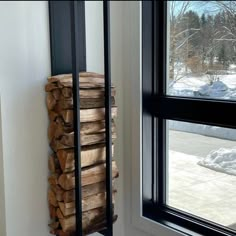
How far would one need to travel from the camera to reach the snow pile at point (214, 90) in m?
1.64

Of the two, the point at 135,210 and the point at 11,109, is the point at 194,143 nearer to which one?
the point at 135,210

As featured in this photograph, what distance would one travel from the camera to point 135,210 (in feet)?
6.15

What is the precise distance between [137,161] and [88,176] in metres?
0.27

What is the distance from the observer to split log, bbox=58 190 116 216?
1630 millimetres

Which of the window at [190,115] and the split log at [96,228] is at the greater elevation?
the window at [190,115]

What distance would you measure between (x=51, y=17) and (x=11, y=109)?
0.39 meters

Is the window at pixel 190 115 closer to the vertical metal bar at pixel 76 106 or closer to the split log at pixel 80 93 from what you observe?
the split log at pixel 80 93

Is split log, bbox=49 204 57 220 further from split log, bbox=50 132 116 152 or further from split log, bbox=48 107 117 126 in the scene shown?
split log, bbox=48 107 117 126

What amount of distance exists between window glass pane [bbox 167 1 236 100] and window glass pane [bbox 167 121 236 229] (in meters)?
0.16

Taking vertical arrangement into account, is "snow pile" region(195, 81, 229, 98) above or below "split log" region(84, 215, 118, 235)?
above

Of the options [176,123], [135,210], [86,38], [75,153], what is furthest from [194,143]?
[86,38]

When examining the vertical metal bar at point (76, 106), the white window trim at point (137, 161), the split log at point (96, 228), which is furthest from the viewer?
the white window trim at point (137, 161)

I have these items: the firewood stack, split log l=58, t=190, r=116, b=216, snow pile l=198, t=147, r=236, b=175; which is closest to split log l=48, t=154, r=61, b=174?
the firewood stack

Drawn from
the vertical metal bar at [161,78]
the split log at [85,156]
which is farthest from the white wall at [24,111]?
the vertical metal bar at [161,78]
